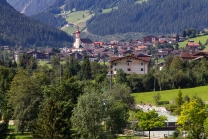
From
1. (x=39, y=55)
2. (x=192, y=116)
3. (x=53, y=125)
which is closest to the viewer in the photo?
(x=53, y=125)

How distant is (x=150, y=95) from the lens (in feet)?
189

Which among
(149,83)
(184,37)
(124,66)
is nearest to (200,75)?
(149,83)

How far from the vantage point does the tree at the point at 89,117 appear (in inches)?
1199

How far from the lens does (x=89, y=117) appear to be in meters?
30.4

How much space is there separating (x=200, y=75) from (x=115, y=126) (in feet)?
110

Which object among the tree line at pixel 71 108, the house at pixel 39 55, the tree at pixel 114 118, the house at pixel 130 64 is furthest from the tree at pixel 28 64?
the tree at pixel 114 118

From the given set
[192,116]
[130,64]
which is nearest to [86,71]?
[130,64]

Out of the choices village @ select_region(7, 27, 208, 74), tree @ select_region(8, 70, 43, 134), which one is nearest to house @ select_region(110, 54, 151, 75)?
village @ select_region(7, 27, 208, 74)

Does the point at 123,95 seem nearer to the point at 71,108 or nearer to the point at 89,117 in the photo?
the point at 71,108

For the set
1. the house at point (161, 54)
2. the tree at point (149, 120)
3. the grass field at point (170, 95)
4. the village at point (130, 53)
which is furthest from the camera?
the house at point (161, 54)

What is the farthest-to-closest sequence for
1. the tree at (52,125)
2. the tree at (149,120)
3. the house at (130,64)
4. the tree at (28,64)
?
the tree at (28,64)
the house at (130,64)
the tree at (149,120)
the tree at (52,125)

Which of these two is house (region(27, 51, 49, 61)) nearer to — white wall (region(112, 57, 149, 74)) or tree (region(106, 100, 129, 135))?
white wall (region(112, 57, 149, 74))

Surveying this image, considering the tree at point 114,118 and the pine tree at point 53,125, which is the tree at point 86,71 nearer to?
the tree at point 114,118

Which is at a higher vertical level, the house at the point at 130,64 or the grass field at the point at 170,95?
the house at the point at 130,64
